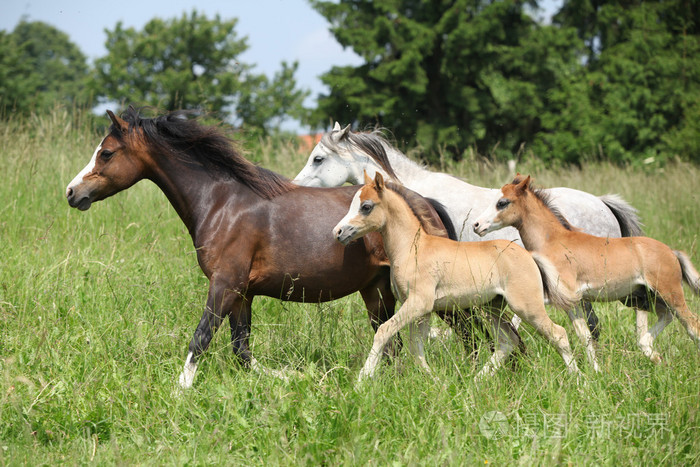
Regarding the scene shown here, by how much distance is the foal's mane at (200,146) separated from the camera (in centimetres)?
468

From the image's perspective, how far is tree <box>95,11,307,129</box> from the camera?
30653 millimetres

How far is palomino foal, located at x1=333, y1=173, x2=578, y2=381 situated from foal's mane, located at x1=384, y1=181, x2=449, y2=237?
0.28 meters

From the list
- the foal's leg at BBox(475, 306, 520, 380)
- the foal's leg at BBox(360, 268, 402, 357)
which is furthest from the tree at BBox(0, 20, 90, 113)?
the foal's leg at BBox(475, 306, 520, 380)

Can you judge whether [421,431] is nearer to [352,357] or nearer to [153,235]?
[352,357]

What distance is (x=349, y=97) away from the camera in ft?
78.7

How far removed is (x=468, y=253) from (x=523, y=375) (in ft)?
2.68

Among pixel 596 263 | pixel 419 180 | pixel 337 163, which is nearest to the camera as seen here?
pixel 596 263

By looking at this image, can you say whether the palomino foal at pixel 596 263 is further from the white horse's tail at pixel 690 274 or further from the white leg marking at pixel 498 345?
the white leg marking at pixel 498 345

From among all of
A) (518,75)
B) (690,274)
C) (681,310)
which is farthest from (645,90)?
(681,310)

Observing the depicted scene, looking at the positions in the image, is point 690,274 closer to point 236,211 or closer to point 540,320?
point 540,320

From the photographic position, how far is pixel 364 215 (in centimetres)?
418

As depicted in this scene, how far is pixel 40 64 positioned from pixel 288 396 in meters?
58.9

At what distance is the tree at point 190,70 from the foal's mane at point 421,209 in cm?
2575

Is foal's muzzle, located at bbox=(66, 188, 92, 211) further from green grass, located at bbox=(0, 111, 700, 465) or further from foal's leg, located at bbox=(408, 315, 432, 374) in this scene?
foal's leg, located at bbox=(408, 315, 432, 374)
